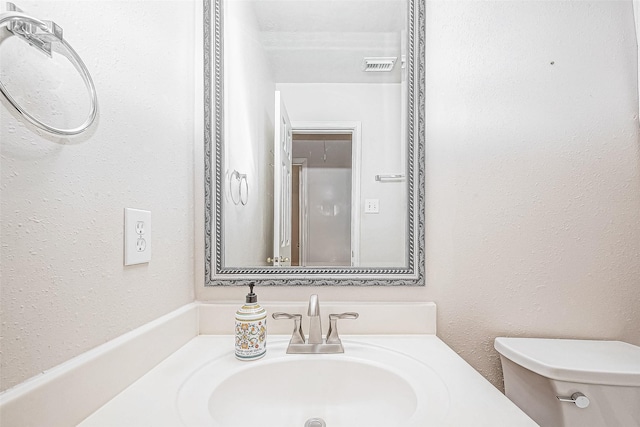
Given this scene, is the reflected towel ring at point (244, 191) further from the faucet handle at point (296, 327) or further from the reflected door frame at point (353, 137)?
the faucet handle at point (296, 327)

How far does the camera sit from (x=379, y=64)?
98cm

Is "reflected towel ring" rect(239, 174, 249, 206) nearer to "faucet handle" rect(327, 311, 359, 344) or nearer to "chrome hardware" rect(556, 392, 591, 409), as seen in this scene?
"faucet handle" rect(327, 311, 359, 344)

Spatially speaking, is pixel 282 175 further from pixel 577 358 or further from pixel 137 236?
pixel 577 358

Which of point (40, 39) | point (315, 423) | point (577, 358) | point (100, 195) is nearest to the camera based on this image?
point (40, 39)

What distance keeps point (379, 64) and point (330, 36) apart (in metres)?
0.17

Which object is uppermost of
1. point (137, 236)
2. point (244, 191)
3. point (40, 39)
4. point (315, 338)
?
point (40, 39)

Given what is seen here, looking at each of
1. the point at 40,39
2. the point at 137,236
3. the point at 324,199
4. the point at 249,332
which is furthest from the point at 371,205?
the point at 40,39

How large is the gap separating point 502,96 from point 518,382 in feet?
2.66

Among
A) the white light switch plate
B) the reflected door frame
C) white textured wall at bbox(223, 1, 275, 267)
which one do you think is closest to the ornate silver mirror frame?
white textured wall at bbox(223, 1, 275, 267)

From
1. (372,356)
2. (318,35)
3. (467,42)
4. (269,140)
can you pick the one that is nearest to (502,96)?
(467,42)

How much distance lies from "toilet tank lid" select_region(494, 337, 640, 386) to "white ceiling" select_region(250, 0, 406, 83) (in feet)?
2.73

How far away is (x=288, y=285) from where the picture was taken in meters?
0.96

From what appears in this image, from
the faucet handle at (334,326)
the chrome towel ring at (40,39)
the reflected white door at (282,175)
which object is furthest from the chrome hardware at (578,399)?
the chrome towel ring at (40,39)

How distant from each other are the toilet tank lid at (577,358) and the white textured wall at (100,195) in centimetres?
91
